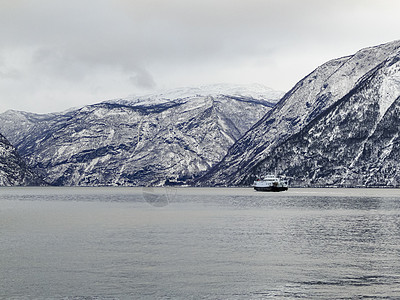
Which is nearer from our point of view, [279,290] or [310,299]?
[310,299]

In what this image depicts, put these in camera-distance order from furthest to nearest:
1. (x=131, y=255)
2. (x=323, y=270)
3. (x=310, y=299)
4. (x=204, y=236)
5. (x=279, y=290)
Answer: (x=204, y=236)
(x=131, y=255)
(x=323, y=270)
(x=279, y=290)
(x=310, y=299)

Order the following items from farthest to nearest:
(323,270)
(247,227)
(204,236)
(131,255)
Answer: (247,227) < (204,236) < (131,255) < (323,270)

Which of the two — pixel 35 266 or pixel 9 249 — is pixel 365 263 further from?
pixel 9 249

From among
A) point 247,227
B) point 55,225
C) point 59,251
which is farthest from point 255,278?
point 55,225

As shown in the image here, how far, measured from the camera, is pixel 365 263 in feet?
222

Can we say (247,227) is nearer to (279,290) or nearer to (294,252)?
(294,252)

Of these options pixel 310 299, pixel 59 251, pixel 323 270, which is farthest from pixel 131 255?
pixel 310 299

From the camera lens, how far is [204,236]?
9938 cm

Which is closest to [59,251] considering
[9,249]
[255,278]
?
[9,249]

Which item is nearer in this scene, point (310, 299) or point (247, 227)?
point (310, 299)

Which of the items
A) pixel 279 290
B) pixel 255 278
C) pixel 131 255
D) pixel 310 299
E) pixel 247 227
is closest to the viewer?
pixel 310 299

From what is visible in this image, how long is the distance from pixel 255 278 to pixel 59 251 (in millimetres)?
32781

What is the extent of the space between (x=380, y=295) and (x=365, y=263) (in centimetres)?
1819

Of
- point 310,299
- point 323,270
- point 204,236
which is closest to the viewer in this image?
point 310,299
